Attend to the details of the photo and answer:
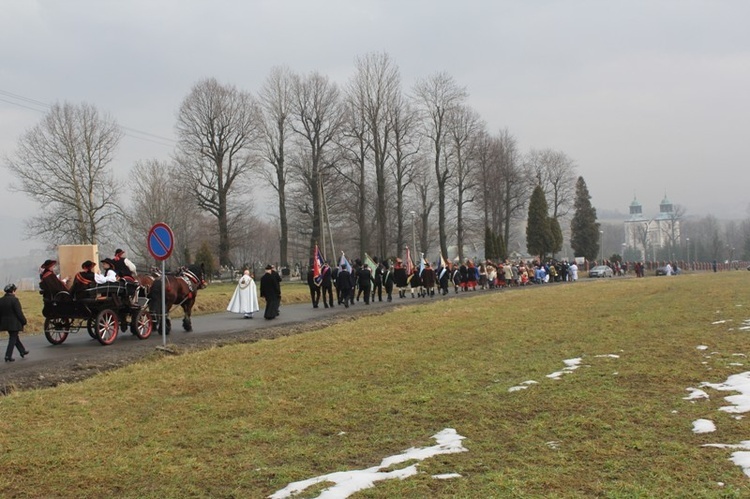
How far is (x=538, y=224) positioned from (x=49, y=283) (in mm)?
75322

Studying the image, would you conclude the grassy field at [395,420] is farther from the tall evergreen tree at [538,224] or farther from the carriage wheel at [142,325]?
the tall evergreen tree at [538,224]

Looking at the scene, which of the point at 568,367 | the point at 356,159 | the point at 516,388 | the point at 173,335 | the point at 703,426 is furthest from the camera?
the point at 356,159

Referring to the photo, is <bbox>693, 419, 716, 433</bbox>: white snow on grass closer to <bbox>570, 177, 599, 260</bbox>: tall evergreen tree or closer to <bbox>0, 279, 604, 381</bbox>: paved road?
<bbox>0, 279, 604, 381</bbox>: paved road

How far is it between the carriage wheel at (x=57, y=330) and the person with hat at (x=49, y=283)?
1.08 meters

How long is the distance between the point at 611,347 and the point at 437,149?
61550mm

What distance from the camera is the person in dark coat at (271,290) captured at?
75.5 feet

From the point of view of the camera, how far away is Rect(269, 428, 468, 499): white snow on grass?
529 centimetres

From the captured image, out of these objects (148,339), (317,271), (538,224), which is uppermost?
(538,224)

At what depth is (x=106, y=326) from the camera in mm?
16531

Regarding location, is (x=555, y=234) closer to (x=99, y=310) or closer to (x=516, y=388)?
(x=99, y=310)

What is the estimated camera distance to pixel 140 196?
63781 millimetres

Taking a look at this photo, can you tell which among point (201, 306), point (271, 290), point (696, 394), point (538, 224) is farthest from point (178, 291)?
point (538, 224)

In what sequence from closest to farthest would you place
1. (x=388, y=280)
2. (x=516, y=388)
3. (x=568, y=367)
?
(x=516, y=388) < (x=568, y=367) < (x=388, y=280)

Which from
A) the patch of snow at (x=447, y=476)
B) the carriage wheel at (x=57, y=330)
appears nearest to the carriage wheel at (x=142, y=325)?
the carriage wheel at (x=57, y=330)
